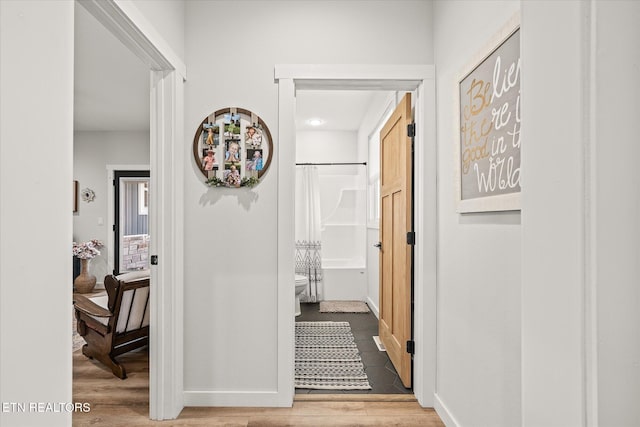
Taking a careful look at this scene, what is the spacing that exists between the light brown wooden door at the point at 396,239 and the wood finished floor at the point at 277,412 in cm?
31

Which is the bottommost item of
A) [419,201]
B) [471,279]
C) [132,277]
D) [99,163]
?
[132,277]

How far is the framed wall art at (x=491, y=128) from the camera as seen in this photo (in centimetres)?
146

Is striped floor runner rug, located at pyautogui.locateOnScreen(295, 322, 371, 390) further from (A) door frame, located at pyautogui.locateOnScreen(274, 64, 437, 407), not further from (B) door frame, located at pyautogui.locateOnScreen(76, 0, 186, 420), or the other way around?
(B) door frame, located at pyautogui.locateOnScreen(76, 0, 186, 420)

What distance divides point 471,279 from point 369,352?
174 centimetres

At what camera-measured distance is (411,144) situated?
103 inches

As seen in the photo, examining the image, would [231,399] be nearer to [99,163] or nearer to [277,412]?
[277,412]

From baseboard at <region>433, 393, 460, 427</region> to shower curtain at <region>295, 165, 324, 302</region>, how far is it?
305 cm

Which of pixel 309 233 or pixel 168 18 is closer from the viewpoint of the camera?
pixel 168 18

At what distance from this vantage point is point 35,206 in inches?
42.6

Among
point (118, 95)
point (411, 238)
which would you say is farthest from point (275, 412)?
point (118, 95)

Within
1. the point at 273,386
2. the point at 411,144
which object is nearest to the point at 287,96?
the point at 411,144

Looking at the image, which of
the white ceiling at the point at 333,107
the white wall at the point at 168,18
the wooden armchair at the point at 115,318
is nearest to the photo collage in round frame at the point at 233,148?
the white wall at the point at 168,18

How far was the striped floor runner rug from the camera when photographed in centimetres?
274

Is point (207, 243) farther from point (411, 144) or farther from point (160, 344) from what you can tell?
point (411, 144)
